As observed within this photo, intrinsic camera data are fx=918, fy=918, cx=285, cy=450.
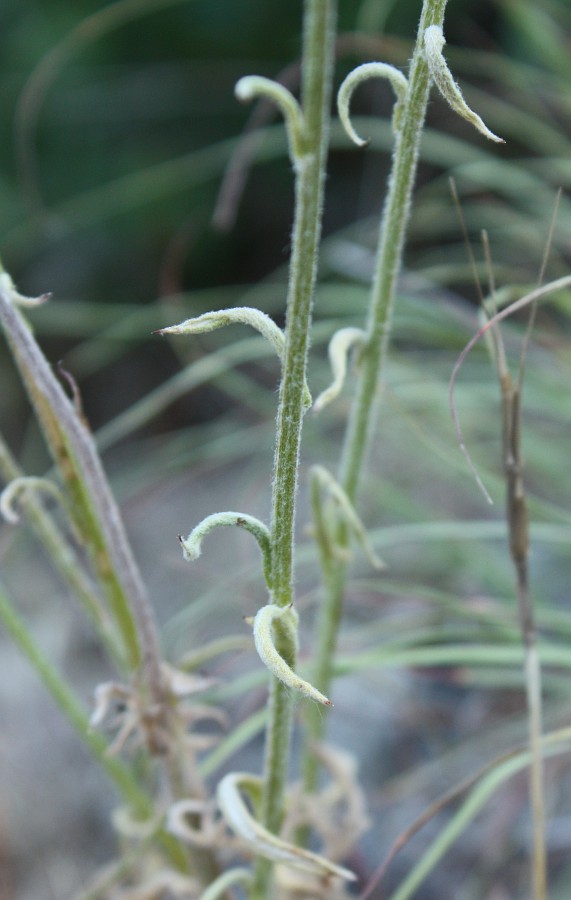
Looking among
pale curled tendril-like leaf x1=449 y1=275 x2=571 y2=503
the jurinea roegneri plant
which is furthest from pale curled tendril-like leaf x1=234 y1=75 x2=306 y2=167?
pale curled tendril-like leaf x1=449 y1=275 x2=571 y2=503

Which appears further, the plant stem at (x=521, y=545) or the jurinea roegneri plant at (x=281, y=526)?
the plant stem at (x=521, y=545)

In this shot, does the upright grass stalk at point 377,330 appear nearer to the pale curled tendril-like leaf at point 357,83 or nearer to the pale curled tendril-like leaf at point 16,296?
the pale curled tendril-like leaf at point 357,83

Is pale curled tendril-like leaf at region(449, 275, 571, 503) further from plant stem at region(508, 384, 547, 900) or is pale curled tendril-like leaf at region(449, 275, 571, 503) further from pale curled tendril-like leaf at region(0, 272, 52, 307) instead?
pale curled tendril-like leaf at region(0, 272, 52, 307)

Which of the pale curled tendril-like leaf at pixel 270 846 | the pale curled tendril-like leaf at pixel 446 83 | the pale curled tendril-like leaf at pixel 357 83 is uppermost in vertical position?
the pale curled tendril-like leaf at pixel 357 83

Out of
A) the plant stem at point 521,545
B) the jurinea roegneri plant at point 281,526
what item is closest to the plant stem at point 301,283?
the jurinea roegneri plant at point 281,526

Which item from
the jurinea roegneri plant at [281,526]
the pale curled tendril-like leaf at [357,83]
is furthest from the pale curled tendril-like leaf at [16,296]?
the pale curled tendril-like leaf at [357,83]

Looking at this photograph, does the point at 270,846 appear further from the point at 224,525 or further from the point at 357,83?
the point at 357,83

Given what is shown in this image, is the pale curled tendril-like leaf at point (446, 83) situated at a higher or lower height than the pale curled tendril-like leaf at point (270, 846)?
higher
